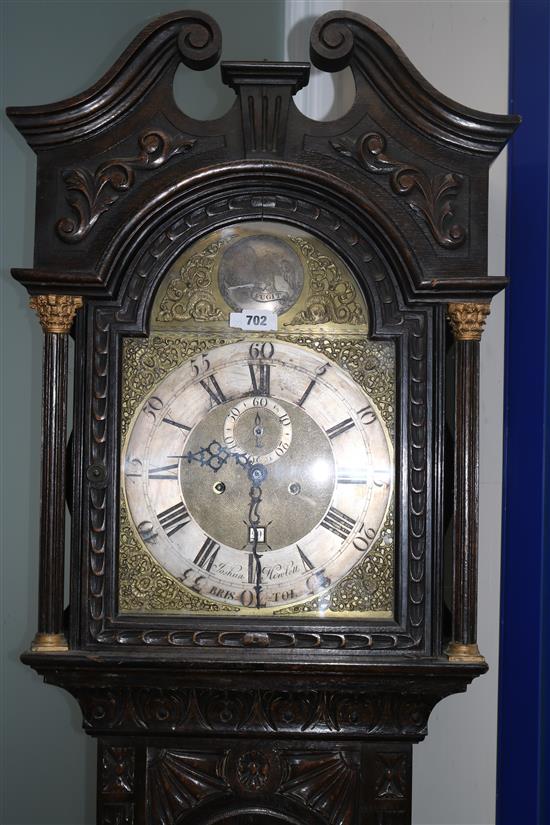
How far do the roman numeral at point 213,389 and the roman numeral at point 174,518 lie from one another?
17 cm

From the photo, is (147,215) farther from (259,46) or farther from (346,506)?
(259,46)

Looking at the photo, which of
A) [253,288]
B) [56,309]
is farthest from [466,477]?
[56,309]

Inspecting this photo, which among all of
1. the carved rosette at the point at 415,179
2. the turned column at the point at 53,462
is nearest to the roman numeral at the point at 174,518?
the turned column at the point at 53,462

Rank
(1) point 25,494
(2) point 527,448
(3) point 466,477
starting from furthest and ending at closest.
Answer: (1) point 25,494
(2) point 527,448
(3) point 466,477

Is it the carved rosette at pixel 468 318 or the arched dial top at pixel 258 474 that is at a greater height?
the carved rosette at pixel 468 318

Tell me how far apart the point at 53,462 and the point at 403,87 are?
2.52 feet

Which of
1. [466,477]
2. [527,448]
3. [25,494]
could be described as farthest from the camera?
[25,494]

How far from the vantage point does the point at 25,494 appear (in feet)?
6.34

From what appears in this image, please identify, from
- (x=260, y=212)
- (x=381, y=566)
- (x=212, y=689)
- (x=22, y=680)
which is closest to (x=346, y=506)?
(x=381, y=566)

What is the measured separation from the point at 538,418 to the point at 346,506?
0.43 metres

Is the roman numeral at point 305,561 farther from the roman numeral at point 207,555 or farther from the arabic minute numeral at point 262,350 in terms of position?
the arabic minute numeral at point 262,350

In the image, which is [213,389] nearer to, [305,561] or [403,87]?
[305,561]

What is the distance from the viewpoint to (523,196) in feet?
5.48

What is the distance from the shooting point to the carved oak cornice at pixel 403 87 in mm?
1394
